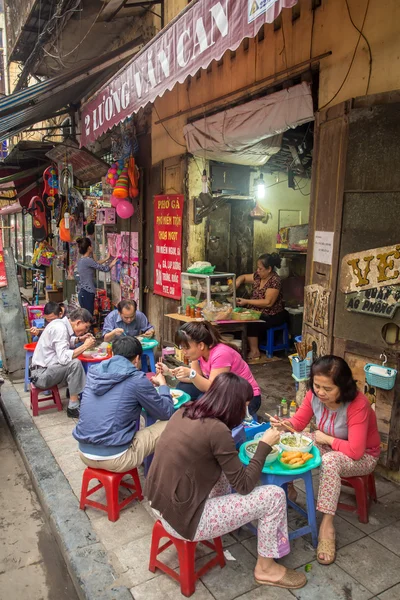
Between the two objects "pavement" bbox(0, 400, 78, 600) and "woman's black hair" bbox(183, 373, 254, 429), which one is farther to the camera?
"pavement" bbox(0, 400, 78, 600)

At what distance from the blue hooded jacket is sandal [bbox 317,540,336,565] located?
1.59 metres

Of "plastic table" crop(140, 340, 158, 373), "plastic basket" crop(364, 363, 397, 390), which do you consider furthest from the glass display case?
"plastic basket" crop(364, 363, 397, 390)

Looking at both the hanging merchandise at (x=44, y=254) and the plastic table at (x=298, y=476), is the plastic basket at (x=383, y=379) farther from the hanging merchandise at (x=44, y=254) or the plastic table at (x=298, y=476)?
the hanging merchandise at (x=44, y=254)

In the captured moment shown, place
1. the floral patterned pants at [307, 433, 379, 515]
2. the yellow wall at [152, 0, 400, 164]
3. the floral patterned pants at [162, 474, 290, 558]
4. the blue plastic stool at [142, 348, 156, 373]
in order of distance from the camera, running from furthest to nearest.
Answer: the blue plastic stool at [142, 348, 156, 373]
the yellow wall at [152, 0, 400, 164]
the floral patterned pants at [307, 433, 379, 515]
the floral patterned pants at [162, 474, 290, 558]

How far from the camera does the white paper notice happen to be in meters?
4.51

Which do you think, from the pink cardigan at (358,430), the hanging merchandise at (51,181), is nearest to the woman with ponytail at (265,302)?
the pink cardigan at (358,430)

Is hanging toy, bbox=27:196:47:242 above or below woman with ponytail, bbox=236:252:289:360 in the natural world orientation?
above

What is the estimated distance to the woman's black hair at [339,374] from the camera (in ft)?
10.3

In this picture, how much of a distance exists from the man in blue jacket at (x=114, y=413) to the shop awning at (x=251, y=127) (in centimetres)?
340

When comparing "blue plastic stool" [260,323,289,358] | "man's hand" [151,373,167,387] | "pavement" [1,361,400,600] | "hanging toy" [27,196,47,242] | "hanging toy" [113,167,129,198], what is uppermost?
"hanging toy" [113,167,129,198]

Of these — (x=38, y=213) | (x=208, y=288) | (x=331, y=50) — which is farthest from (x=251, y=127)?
(x=38, y=213)

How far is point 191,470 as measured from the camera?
2.58 metres

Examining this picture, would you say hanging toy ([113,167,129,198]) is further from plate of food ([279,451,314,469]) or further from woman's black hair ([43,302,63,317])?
plate of food ([279,451,314,469])

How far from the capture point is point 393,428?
13.0ft
